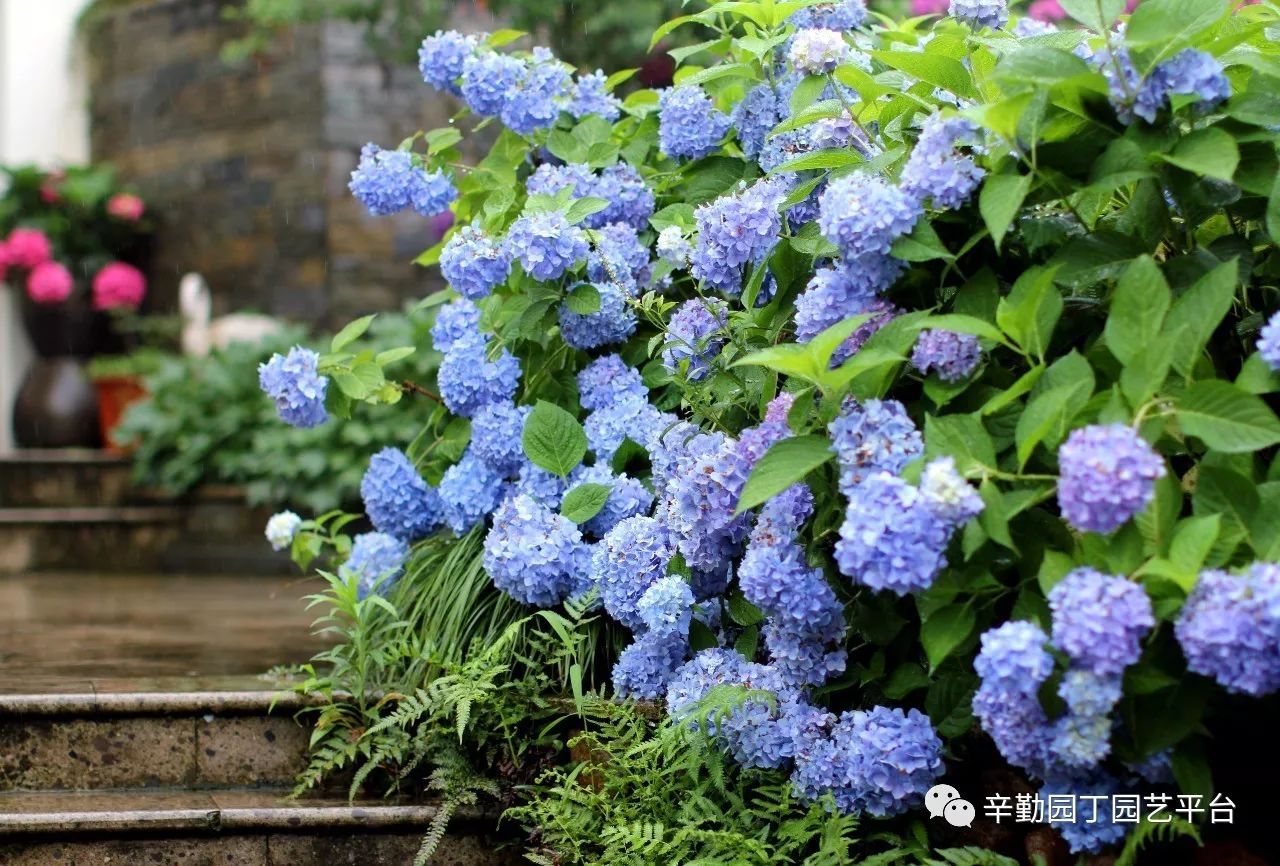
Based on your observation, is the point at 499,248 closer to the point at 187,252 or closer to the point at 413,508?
the point at 413,508

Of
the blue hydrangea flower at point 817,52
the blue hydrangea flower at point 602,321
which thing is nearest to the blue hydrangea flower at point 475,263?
the blue hydrangea flower at point 602,321

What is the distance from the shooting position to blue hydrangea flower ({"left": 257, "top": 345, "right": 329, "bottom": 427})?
2.52 m

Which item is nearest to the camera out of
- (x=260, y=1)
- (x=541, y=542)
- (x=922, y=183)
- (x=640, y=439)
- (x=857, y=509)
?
(x=857, y=509)

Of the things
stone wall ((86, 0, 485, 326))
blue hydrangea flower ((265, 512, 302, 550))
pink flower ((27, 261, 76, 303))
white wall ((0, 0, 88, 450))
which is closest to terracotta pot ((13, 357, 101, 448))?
pink flower ((27, 261, 76, 303))

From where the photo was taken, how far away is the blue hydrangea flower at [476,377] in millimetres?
2596

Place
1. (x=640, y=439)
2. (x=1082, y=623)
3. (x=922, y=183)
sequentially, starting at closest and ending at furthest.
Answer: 1. (x=1082, y=623)
2. (x=922, y=183)
3. (x=640, y=439)

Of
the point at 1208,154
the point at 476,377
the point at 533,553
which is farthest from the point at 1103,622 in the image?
the point at 476,377

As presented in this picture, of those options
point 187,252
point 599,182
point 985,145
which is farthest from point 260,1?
point 985,145

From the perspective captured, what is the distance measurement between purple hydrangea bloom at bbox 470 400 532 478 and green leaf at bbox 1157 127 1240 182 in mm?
1249

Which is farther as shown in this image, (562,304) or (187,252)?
(187,252)

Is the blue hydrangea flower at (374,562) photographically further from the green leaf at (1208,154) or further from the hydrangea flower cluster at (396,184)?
the green leaf at (1208,154)

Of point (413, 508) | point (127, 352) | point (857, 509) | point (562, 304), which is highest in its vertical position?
point (857, 509)

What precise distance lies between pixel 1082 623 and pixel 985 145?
65cm

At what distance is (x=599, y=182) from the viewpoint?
104 inches
